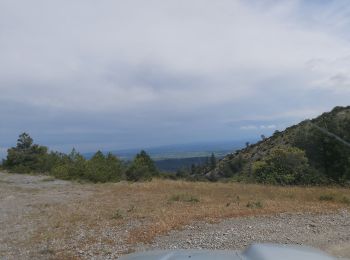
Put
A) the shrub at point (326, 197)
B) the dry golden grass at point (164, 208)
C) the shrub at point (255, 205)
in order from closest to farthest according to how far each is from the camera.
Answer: the dry golden grass at point (164, 208)
the shrub at point (255, 205)
the shrub at point (326, 197)

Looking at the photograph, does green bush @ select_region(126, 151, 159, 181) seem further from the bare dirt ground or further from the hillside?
the bare dirt ground

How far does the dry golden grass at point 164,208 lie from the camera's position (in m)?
12.5

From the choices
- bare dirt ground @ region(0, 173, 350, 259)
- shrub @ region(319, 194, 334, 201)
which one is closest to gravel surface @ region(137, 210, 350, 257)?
bare dirt ground @ region(0, 173, 350, 259)

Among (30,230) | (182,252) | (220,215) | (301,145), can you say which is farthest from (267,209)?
(301,145)

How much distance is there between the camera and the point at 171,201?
17.9m

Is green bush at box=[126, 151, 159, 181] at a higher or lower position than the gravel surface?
higher

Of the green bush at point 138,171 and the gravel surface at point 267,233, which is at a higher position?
the green bush at point 138,171

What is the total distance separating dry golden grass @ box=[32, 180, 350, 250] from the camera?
12539mm

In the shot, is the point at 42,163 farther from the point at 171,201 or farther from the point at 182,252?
the point at 182,252

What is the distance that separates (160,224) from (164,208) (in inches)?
132

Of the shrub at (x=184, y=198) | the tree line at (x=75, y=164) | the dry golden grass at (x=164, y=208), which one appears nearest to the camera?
the dry golden grass at (x=164, y=208)

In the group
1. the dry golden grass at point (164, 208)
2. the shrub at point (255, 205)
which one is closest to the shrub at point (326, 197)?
the dry golden grass at point (164, 208)

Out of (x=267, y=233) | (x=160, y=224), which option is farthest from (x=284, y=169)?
(x=267, y=233)

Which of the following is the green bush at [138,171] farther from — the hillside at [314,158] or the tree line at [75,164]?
the hillside at [314,158]
